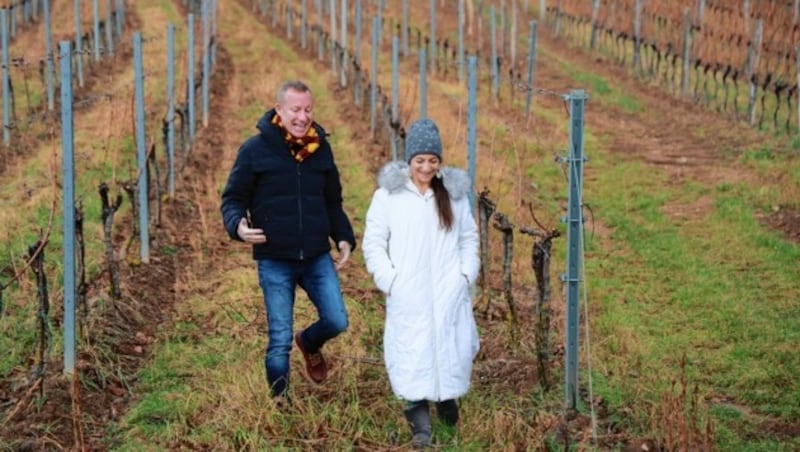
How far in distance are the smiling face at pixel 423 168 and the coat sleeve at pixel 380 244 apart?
0.15m

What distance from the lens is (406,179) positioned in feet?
16.3

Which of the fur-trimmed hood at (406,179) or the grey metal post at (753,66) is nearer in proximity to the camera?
the fur-trimmed hood at (406,179)

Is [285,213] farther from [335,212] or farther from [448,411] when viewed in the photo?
[448,411]

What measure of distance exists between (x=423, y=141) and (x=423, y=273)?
56cm

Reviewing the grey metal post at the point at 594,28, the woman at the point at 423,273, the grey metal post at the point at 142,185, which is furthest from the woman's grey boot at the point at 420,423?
the grey metal post at the point at 594,28

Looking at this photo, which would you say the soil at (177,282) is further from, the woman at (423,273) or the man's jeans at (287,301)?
the man's jeans at (287,301)

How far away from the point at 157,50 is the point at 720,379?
18.1 meters

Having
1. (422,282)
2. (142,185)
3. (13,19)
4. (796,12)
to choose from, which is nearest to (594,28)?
(796,12)

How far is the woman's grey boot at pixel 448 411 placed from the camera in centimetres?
511

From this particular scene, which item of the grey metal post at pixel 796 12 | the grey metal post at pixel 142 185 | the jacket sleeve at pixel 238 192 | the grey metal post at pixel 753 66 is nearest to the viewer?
the jacket sleeve at pixel 238 192

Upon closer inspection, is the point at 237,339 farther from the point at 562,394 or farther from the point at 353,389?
the point at 562,394

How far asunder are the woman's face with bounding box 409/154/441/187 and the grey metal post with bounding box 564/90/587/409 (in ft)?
1.95

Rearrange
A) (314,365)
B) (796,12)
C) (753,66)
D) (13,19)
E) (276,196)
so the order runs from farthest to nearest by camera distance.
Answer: (13,19) → (796,12) → (753,66) → (314,365) → (276,196)

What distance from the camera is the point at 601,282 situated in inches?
345
